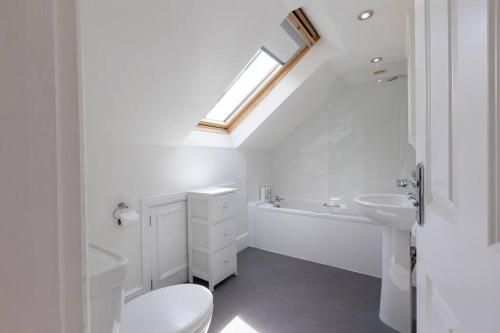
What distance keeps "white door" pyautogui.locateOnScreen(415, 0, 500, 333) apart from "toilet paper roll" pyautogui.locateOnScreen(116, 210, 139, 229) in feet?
5.39

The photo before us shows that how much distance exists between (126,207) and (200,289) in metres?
0.88

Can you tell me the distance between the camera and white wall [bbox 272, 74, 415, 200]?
2.67 metres

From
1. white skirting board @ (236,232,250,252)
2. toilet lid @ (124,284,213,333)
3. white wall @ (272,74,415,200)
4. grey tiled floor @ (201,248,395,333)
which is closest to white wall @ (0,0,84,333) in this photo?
toilet lid @ (124,284,213,333)

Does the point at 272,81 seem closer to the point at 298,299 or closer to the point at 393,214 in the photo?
the point at 393,214

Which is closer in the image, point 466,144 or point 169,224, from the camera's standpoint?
point 466,144

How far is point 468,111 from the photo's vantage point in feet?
1.22

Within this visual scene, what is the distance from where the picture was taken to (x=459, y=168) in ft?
1.35

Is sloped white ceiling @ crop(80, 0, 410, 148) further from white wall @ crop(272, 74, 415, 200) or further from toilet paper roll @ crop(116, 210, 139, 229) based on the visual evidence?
white wall @ crop(272, 74, 415, 200)

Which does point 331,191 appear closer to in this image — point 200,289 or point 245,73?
point 245,73

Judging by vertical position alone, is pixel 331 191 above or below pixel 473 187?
below

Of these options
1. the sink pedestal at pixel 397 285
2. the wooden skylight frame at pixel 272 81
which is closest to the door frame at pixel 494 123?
the sink pedestal at pixel 397 285

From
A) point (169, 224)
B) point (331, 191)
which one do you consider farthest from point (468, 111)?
point (331, 191)

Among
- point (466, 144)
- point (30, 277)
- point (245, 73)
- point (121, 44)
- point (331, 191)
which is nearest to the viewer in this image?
point (30, 277)

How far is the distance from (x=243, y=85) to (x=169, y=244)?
1868mm
